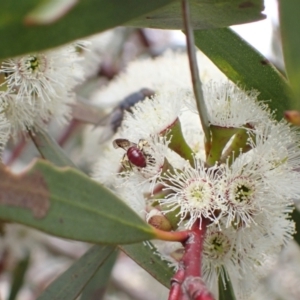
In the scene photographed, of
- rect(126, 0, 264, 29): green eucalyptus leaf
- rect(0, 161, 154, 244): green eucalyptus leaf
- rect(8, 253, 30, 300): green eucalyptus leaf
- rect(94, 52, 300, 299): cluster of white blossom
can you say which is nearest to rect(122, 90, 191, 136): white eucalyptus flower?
rect(94, 52, 300, 299): cluster of white blossom

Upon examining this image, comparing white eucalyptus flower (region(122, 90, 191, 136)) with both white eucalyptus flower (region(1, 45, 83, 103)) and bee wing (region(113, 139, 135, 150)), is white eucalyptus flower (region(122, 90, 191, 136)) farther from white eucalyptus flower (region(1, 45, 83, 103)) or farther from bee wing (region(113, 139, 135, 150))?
white eucalyptus flower (region(1, 45, 83, 103))

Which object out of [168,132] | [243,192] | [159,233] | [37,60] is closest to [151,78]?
[37,60]

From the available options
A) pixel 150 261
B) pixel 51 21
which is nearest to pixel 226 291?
pixel 150 261

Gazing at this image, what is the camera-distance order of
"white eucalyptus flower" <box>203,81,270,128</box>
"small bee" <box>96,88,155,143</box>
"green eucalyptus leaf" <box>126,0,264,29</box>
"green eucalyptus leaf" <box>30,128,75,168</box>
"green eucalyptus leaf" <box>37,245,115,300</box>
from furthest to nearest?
1. "small bee" <box>96,88,155,143</box>
2. "green eucalyptus leaf" <box>30,128,75,168</box>
3. "green eucalyptus leaf" <box>37,245,115,300</box>
4. "white eucalyptus flower" <box>203,81,270,128</box>
5. "green eucalyptus leaf" <box>126,0,264,29</box>

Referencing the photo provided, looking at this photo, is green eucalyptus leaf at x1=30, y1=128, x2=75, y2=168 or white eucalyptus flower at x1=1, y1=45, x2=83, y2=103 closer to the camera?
white eucalyptus flower at x1=1, y1=45, x2=83, y2=103

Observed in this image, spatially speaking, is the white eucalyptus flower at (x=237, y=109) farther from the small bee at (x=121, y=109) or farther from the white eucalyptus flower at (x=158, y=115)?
the small bee at (x=121, y=109)

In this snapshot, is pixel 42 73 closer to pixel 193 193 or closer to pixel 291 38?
pixel 193 193

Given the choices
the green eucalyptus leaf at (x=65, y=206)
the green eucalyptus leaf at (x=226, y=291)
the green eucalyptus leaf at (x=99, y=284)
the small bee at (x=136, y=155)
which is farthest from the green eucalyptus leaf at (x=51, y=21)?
the green eucalyptus leaf at (x=99, y=284)
